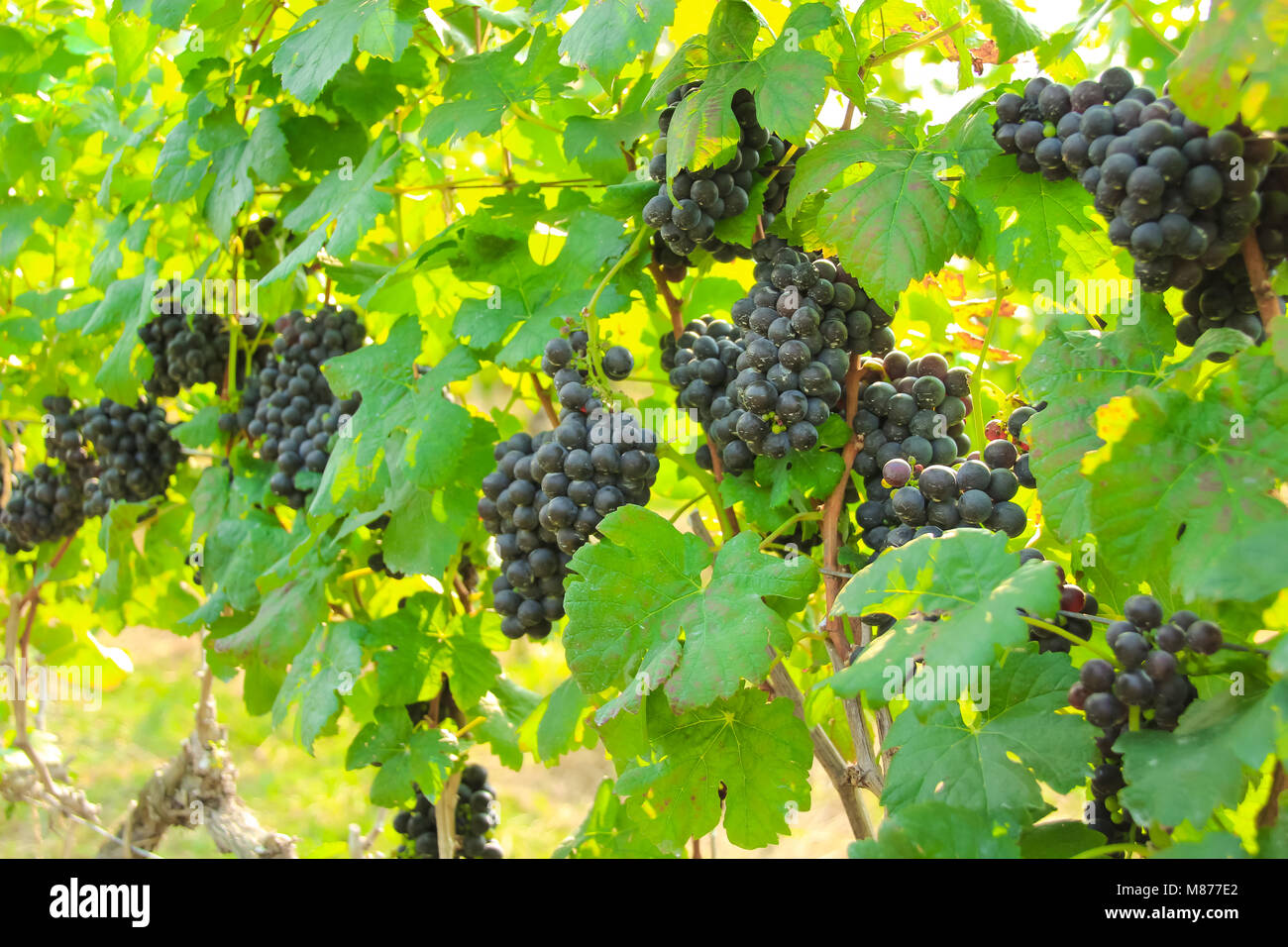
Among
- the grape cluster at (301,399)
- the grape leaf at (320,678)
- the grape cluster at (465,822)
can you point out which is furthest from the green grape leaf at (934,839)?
the grape cluster at (465,822)

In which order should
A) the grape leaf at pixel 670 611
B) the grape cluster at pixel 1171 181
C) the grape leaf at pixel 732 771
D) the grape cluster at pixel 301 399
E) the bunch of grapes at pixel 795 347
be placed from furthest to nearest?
1. the grape cluster at pixel 301 399
2. the grape leaf at pixel 732 771
3. the bunch of grapes at pixel 795 347
4. the grape leaf at pixel 670 611
5. the grape cluster at pixel 1171 181

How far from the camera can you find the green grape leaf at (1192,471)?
3.56 feet

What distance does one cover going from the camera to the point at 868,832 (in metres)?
1.68

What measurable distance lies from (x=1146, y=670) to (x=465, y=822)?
6.63ft

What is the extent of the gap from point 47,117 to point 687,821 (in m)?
2.80

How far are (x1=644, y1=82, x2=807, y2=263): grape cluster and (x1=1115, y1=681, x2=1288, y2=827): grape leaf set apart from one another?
3.02 ft

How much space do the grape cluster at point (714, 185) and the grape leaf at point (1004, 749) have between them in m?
0.76

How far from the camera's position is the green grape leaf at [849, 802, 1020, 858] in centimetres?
114

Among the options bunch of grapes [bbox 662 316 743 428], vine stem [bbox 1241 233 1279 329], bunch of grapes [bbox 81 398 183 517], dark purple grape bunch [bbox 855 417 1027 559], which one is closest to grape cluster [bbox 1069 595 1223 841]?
dark purple grape bunch [bbox 855 417 1027 559]

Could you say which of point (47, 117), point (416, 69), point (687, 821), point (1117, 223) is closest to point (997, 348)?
point (1117, 223)

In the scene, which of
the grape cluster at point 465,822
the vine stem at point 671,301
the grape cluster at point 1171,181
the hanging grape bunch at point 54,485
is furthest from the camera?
the hanging grape bunch at point 54,485

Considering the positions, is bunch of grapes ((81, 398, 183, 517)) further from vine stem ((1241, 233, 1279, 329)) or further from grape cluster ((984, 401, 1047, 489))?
vine stem ((1241, 233, 1279, 329))
